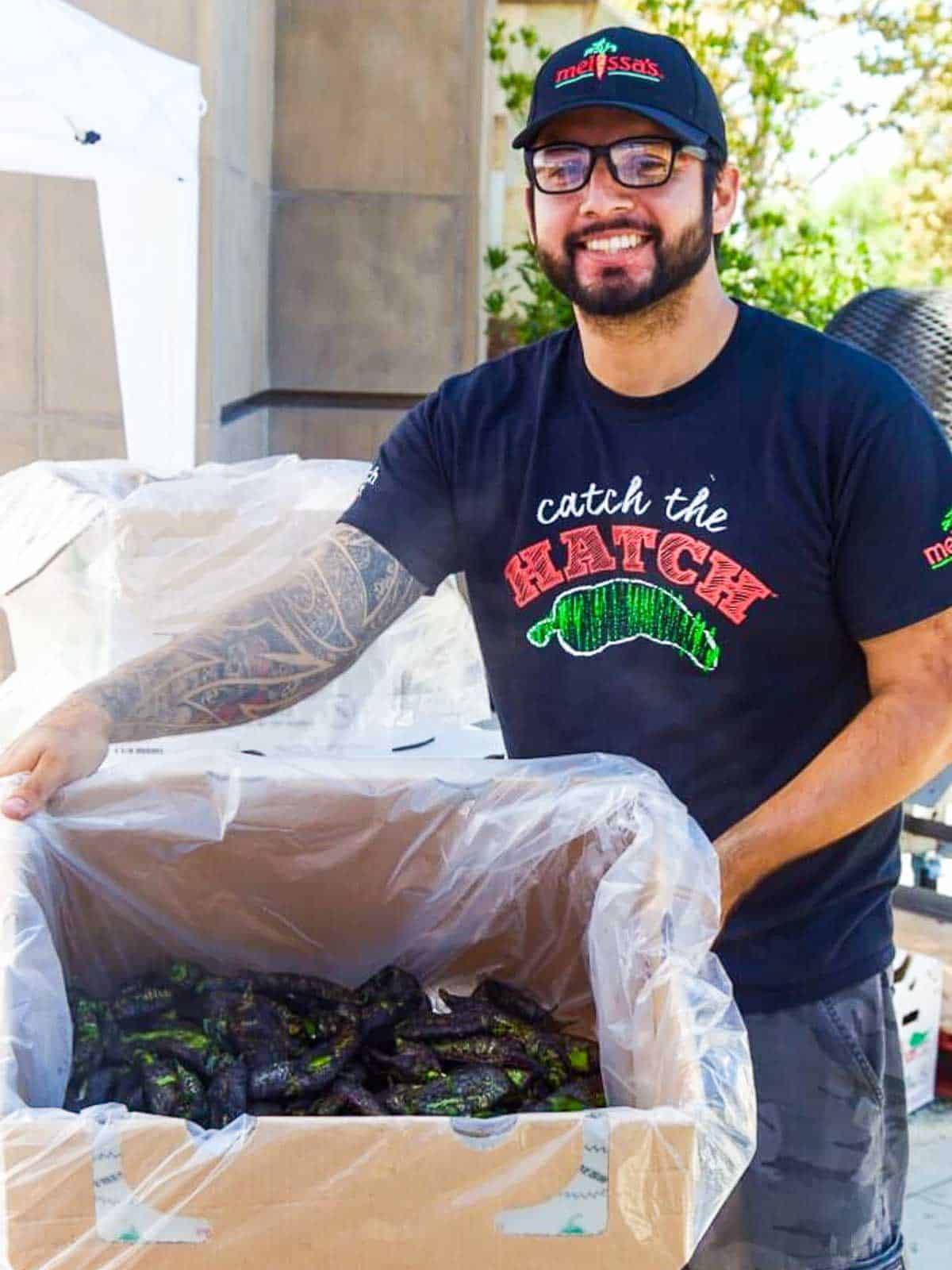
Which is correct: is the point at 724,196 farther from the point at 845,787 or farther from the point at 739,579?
the point at 845,787

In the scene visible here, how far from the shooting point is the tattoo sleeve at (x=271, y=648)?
1.64 meters

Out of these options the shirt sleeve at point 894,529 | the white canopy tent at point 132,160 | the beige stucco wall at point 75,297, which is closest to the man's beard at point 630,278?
the shirt sleeve at point 894,529

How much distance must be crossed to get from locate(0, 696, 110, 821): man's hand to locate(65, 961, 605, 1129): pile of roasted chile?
0.18m

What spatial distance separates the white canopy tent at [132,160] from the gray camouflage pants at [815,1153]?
2112 mm

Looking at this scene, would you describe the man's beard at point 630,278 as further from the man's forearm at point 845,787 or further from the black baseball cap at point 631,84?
the man's forearm at point 845,787

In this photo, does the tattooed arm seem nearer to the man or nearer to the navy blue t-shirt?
the man

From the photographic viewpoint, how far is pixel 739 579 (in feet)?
5.21

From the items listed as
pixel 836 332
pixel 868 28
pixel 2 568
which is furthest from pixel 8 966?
pixel 868 28

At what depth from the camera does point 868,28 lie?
9594 millimetres

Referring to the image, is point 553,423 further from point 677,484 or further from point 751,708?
point 751,708

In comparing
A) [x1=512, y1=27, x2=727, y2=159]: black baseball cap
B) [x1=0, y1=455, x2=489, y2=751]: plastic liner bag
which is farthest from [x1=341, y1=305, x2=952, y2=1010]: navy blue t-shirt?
[x1=0, y1=455, x2=489, y2=751]: plastic liner bag

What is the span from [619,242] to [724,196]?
0.62ft

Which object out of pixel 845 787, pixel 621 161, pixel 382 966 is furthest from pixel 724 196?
pixel 382 966

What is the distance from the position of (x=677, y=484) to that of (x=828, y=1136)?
0.65 meters
